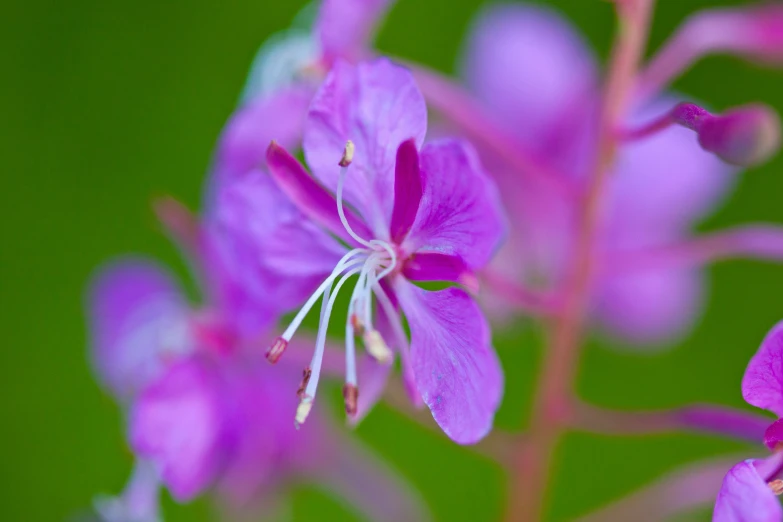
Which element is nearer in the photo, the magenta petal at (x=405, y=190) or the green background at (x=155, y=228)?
the magenta petal at (x=405, y=190)

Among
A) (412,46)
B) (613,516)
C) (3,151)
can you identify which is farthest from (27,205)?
(613,516)

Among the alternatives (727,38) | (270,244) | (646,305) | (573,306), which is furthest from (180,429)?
(646,305)

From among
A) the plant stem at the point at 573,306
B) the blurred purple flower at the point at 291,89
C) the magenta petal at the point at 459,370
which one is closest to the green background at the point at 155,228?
the plant stem at the point at 573,306

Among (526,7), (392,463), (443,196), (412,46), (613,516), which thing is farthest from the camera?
(412,46)

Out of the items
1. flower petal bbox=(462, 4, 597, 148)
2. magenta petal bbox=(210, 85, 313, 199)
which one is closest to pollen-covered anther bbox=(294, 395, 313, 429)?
magenta petal bbox=(210, 85, 313, 199)

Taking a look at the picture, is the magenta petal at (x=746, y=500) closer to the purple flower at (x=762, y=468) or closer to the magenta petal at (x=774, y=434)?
the purple flower at (x=762, y=468)

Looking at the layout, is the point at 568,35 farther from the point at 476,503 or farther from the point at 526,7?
the point at 476,503

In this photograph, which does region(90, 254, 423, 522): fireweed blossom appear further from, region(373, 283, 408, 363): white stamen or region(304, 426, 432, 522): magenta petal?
region(373, 283, 408, 363): white stamen
